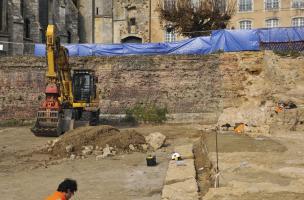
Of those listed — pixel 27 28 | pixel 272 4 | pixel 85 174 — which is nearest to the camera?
pixel 85 174

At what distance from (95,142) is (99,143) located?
16cm

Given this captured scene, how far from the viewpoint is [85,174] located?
1312cm

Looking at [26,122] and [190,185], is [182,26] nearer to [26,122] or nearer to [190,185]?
[26,122]

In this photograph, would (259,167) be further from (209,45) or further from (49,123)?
(209,45)

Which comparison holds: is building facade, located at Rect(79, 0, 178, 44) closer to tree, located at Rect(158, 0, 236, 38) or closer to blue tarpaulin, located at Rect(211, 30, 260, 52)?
tree, located at Rect(158, 0, 236, 38)

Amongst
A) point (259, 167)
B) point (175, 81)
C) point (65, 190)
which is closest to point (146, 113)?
point (175, 81)

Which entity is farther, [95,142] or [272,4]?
[272,4]

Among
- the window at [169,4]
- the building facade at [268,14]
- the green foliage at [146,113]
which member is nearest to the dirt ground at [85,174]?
the green foliage at [146,113]

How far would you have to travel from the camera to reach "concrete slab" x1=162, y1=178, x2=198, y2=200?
31.1ft

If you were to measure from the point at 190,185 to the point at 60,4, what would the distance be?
116 ft

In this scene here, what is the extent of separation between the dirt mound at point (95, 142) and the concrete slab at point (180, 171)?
3692 mm

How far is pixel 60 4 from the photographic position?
42781 millimetres

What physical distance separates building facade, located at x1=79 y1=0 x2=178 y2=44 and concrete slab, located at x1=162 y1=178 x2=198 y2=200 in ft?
115

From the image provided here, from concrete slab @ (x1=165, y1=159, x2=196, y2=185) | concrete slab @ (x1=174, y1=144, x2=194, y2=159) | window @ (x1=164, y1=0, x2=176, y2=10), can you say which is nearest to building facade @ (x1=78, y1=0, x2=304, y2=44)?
window @ (x1=164, y1=0, x2=176, y2=10)
